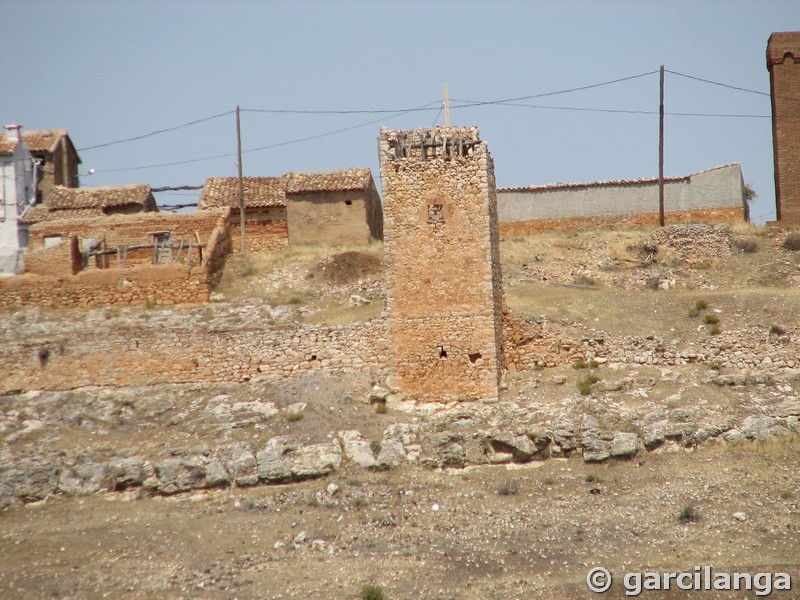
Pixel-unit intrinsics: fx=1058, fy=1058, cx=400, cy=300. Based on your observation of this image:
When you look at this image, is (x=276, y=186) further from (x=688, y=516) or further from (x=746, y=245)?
(x=688, y=516)

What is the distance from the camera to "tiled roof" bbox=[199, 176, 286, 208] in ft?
112

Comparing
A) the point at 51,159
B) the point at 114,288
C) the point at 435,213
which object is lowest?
the point at 114,288

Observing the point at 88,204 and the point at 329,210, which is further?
the point at 88,204

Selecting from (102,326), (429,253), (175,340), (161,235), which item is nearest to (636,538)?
(429,253)

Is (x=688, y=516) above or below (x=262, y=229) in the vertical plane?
below

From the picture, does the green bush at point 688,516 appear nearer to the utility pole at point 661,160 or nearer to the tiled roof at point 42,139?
the utility pole at point 661,160

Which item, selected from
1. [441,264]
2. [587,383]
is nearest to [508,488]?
[587,383]

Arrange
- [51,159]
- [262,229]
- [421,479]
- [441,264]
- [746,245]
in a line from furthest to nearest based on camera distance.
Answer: [51,159] < [262,229] < [746,245] < [441,264] < [421,479]

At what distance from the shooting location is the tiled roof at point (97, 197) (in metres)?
34.6

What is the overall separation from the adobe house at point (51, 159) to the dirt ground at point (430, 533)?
67.0 feet

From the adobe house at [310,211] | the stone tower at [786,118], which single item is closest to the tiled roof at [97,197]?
the adobe house at [310,211]

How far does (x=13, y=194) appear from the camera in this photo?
116 ft

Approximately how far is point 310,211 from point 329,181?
1.13 metres

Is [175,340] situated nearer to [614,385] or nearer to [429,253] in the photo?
[429,253]
